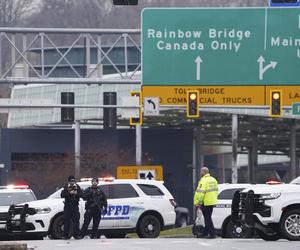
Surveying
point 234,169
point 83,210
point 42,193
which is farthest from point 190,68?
point 42,193

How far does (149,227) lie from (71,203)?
276 centimetres

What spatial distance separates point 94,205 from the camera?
25.3 metres

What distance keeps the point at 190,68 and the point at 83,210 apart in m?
7.31

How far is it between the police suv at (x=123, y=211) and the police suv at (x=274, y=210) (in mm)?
4787

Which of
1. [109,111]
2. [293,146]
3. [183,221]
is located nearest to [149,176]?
[109,111]

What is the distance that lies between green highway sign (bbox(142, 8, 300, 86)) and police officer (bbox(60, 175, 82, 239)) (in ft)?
26.6

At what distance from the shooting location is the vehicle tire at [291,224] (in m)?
22.0

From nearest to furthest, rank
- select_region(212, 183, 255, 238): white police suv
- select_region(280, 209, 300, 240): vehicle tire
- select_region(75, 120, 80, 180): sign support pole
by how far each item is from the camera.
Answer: select_region(280, 209, 300, 240): vehicle tire → select_region(212, 183, 255, 238): white police suv → select_region(75, 120, 80, 180): sign support pole

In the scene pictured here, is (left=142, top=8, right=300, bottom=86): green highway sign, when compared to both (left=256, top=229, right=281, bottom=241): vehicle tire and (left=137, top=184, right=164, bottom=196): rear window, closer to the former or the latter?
(left=137, top=184, right=164, bottom=196): rear window

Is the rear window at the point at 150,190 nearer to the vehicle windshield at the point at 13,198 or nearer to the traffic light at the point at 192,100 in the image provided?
the vehicle windshield at the point at 13,198

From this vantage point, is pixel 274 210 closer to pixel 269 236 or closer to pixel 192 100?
pixel 269 236

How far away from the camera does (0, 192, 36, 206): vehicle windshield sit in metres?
28.1

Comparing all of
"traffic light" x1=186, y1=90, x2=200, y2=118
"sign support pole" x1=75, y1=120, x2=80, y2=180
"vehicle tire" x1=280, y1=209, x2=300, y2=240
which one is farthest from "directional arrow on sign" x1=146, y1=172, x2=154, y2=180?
"sign support pole" x1=75, y1=120, x2=80, y2=180

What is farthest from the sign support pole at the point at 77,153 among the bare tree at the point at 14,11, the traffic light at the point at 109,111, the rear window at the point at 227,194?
the bare tree at the point at 14,11
